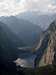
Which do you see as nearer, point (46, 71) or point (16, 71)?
point (46, 71)

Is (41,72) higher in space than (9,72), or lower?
higher

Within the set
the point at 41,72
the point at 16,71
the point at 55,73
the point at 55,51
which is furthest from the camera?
the point at 55,51

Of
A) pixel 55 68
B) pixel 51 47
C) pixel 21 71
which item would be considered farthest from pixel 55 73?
pixel 51 47

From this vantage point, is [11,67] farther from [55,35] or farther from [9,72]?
[55,35]

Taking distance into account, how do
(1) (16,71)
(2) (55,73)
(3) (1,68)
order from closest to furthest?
(2) (55,73) < (1) (16,71) < (3) (1,68)

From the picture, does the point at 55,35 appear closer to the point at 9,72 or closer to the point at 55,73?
the point at 9,72

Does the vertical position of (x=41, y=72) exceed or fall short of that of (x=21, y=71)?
it exceeds it

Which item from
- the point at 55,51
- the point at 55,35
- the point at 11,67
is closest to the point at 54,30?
the point at 55,35

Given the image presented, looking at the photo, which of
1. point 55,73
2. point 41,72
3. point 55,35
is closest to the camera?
point 55,73

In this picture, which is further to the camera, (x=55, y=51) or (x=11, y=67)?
(x=55, y=51)
